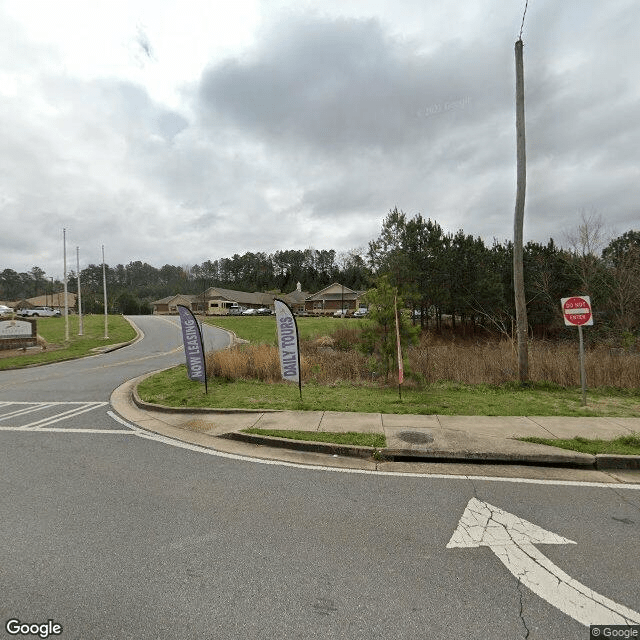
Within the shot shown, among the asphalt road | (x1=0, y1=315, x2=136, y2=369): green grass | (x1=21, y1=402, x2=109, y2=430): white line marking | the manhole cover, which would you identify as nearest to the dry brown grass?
(x1=21, y1=402, x2=109, y2=430): white line marking

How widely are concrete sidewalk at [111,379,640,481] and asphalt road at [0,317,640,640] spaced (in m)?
0.66

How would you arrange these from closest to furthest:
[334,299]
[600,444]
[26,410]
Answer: [600,444] < [26,410] < [334,299]

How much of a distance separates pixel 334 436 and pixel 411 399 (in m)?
3.27

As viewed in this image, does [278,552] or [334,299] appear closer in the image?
[278,552]

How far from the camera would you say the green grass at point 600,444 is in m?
5.28

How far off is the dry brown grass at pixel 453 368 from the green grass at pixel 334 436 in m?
4.53

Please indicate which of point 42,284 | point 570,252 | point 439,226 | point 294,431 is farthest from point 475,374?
point 42,284

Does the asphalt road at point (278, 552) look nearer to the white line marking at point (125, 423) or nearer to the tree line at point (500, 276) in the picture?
the white line marking at point (125, 423)

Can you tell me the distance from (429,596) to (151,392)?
31.8 feet

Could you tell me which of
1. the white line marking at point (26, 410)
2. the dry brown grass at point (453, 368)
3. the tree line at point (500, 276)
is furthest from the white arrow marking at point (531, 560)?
the tree line at point (500, 276)

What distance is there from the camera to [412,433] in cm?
625

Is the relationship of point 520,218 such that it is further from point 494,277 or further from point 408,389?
point 494,277

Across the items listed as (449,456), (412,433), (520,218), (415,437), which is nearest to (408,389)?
(412,433)

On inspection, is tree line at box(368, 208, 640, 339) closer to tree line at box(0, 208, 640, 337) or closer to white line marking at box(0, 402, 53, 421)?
tree line at box(0, 208, 640, 337)
